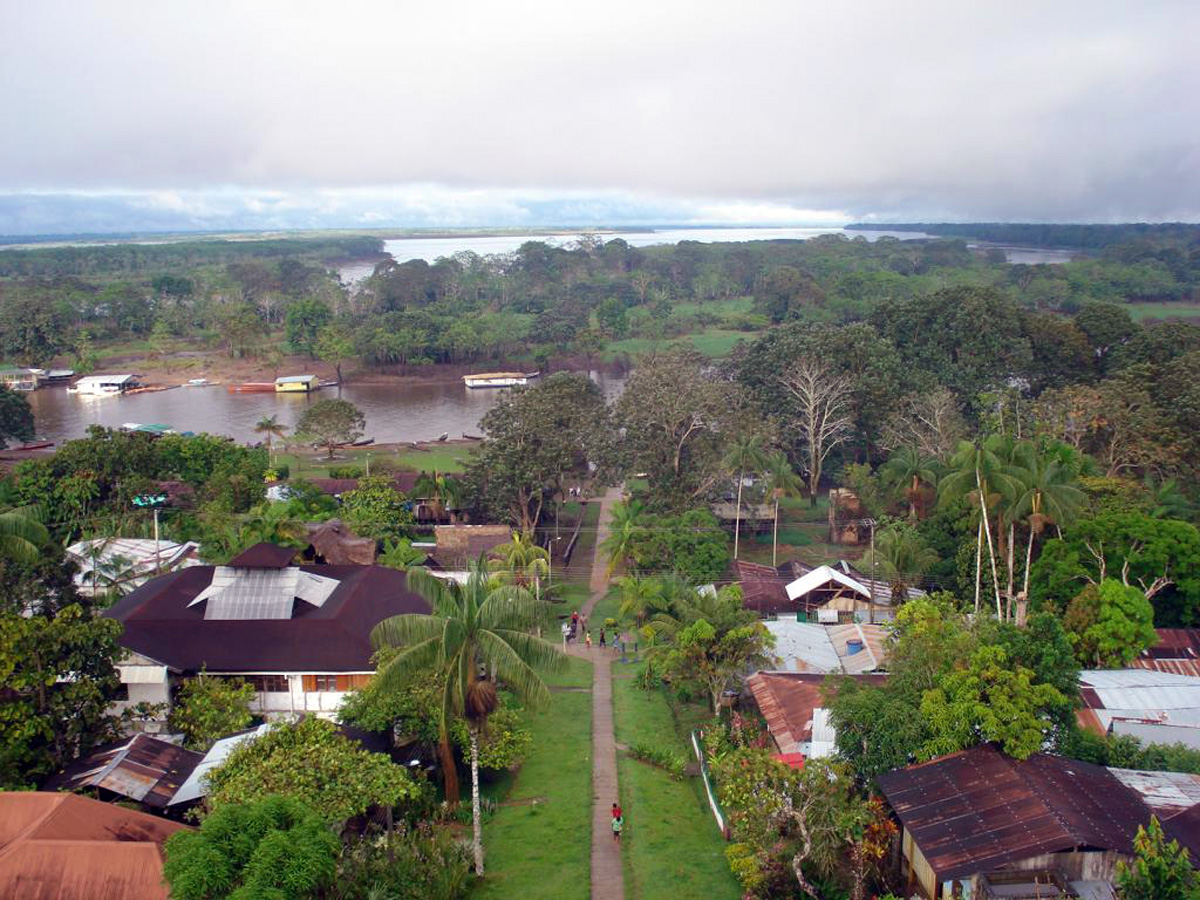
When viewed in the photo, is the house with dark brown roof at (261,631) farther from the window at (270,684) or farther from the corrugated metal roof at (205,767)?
the corrugated metal roof at (205,767)

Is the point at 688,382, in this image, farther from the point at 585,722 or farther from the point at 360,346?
the point at 360,346

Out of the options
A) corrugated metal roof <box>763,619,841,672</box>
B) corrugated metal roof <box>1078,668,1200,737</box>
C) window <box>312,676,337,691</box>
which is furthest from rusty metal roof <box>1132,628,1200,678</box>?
window <box>312,676,337,691</box>

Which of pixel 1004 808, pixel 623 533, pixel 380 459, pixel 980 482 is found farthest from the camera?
pixel 380 459

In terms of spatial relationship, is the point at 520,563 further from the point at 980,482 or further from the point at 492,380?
the point at 492,380

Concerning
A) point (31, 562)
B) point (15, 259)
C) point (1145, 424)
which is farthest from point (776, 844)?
point (15, 259)

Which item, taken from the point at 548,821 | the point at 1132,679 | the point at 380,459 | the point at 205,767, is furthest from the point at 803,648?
the point at 380,459

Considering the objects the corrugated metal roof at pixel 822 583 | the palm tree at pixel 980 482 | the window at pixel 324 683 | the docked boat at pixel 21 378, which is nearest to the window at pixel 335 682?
the window at pixel 324 683
